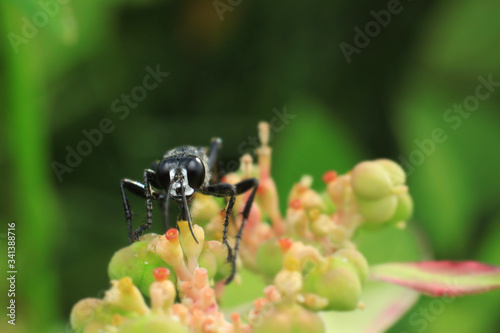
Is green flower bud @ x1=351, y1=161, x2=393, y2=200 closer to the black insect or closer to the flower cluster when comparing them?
the flower cluster

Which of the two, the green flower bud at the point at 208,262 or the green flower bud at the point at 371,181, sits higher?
the green flower bud at the point at 371,181

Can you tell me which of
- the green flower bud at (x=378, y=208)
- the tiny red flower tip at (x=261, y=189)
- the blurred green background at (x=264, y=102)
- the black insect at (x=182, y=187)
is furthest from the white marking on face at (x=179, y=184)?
the blurred green background at (x=264, y=102)

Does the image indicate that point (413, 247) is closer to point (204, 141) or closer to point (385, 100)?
point (385, 100)

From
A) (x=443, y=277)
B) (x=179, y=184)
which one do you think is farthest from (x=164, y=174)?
(x=443, y=277)

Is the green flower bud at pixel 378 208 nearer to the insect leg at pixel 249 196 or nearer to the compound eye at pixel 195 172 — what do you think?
the insect leg at pixel 249 196

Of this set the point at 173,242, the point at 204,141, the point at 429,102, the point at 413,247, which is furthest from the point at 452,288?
the point at 204,141

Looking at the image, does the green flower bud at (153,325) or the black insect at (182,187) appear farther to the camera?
the black insect at (182,187)

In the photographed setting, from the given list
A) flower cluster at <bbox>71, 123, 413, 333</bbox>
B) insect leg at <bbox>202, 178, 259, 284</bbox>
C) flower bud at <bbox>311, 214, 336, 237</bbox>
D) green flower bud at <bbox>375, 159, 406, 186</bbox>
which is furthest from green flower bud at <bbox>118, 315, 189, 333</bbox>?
green flower bud at <bbox>375, 159, 406, 186</bbox>

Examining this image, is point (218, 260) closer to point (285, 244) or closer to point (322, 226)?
point (285, 244)
